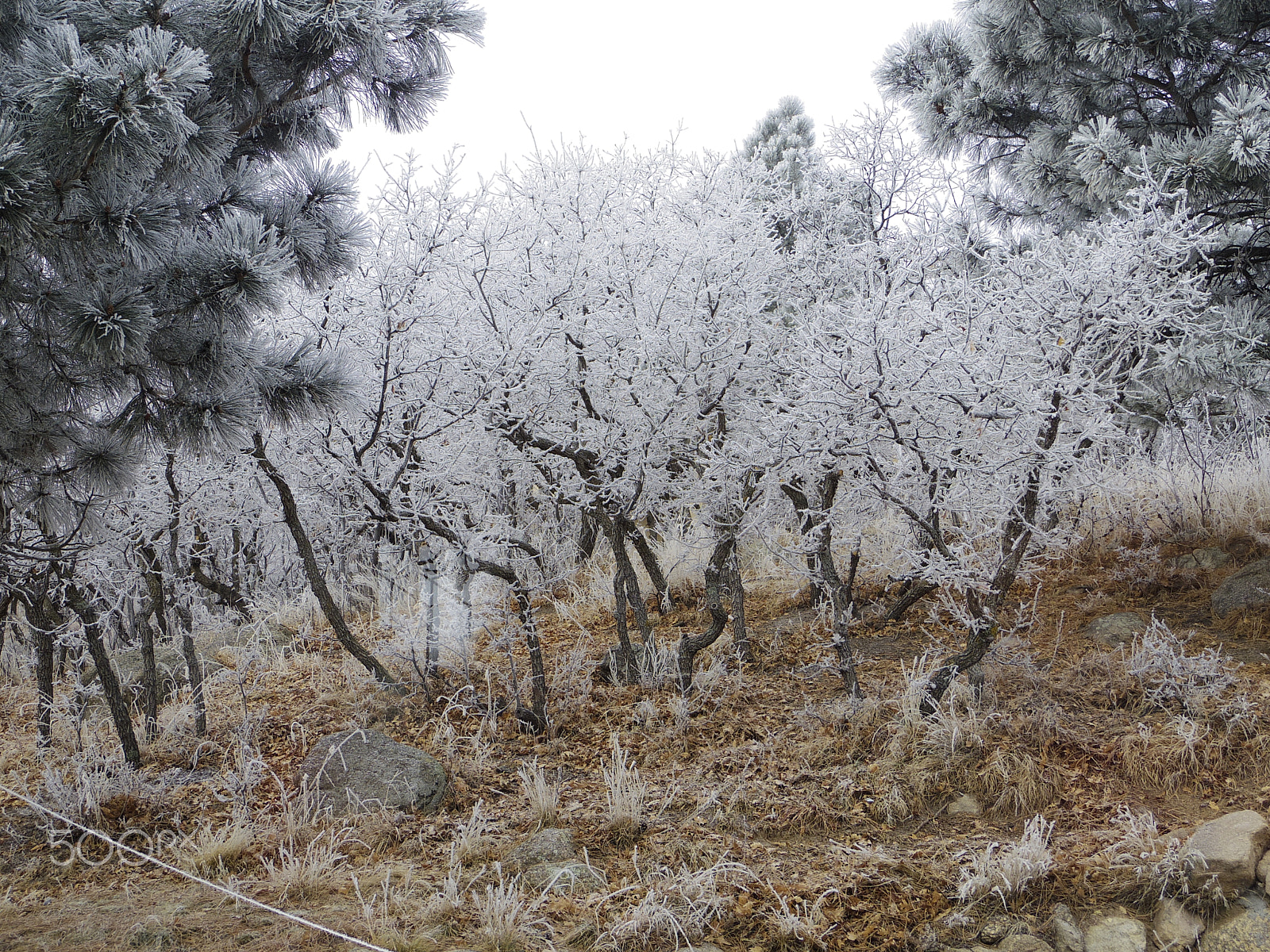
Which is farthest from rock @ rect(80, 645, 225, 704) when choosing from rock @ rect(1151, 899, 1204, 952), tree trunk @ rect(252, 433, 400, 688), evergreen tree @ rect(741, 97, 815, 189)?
evergreen tree @ rect(741, 97, 815, 189)

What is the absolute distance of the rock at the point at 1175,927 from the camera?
3234 millimetres

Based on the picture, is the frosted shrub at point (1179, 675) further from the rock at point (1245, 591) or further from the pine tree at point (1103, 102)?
the pine tree at point (1103, 102)

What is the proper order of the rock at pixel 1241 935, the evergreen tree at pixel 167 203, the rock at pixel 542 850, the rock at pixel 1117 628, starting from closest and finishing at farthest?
the evergreen tree at pixel 167 203 → the rock at pixel 1241 935 → the rock at pixel 542 850 → the rock at pixel 1117 628

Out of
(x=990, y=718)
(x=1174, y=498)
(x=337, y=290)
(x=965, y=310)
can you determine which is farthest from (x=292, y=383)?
(x=1174, y=498)

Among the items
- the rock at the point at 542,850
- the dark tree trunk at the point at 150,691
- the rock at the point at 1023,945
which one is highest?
the dark tree trunk at the point at 150,691

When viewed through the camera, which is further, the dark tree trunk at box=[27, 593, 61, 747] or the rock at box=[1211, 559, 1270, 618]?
the rock at box=[1211, 559, 1270, 618]

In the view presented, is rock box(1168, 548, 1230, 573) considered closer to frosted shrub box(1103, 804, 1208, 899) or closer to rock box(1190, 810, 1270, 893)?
rock box(1190, 810, 1270, 893)

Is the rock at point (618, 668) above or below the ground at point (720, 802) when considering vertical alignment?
above

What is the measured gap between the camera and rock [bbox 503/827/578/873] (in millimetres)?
3938

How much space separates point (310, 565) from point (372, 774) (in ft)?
4.88

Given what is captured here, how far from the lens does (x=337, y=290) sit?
236 inches

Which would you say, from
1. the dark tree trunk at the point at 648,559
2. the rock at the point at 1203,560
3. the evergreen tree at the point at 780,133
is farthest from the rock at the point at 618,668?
the evergreen tree at the point at 780,133

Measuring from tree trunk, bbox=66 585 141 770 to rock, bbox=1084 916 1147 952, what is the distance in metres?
5.13

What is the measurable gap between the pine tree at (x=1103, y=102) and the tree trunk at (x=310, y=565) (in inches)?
212
